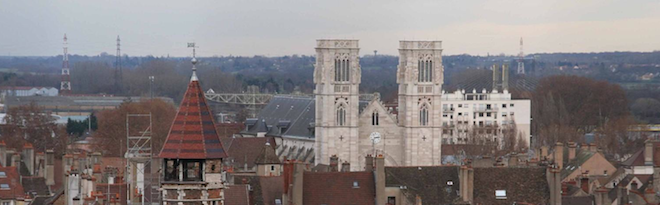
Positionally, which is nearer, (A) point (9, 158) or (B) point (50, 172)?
(B) point (50, 172)

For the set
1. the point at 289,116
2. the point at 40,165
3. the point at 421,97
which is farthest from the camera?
the point at 289,116

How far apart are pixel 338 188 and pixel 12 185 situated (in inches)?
494

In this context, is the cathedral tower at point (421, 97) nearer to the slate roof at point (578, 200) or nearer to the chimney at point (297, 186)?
the slate roof at point (578, 200)

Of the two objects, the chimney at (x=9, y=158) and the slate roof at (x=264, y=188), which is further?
the chimney at (x=9, y=158)

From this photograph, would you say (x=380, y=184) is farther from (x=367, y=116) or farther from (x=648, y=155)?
A: (x=367, y=116)

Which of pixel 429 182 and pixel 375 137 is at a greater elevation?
pixel 375 137

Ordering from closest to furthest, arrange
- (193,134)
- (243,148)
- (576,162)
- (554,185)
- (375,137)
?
(193,134) < (554,185) < (576,162) < (243,148) < (375,137)

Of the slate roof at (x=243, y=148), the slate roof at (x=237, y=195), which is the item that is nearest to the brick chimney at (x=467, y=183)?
the slate roof at (x=237, y=195)

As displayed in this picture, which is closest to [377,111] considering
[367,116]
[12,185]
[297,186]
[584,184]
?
[367,116]

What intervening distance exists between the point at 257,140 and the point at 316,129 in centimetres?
441

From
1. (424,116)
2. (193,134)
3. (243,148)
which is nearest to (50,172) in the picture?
(193,134)

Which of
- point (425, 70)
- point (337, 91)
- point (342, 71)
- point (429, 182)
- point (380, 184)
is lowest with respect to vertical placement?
point (429, 182)

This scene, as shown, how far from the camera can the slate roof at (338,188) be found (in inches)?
Result: 2482

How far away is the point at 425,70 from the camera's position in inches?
4820
